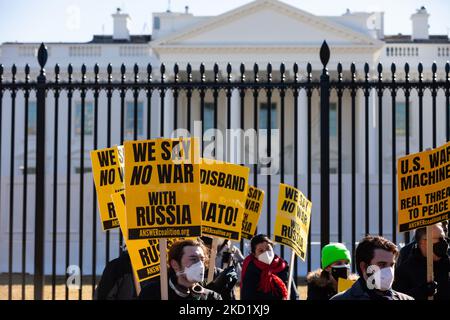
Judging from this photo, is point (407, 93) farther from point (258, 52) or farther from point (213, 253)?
point (258, 52)

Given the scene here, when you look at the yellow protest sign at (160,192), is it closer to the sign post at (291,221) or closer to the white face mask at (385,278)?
the white face mask at (385,278)

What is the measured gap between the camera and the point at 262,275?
8461mm

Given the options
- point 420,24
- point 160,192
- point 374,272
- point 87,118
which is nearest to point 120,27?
point 87,118

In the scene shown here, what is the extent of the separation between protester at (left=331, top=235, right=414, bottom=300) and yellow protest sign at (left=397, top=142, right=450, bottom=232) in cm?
176

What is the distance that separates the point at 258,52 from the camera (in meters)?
39.6

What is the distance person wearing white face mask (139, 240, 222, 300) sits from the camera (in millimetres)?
5707

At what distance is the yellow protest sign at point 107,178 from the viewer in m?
8.25

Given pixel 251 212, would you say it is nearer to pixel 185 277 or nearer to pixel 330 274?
pixel 330 274

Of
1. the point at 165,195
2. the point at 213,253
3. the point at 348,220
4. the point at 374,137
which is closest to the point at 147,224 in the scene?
the point at 165,195

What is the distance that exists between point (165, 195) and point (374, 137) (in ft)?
107

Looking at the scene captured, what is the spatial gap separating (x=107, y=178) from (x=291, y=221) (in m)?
1.91
